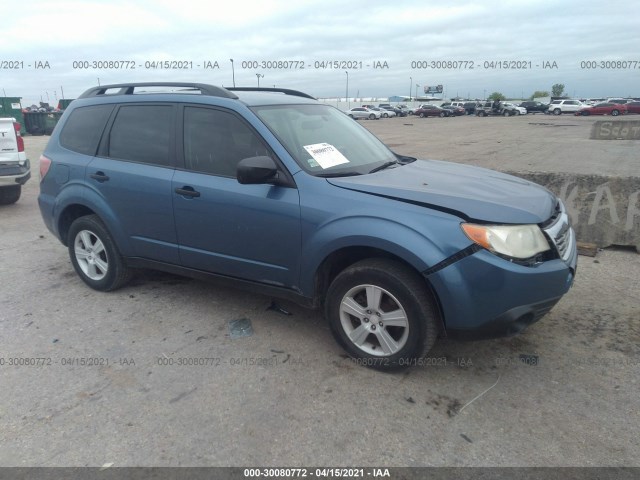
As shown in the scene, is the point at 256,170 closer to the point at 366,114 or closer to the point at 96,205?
the point at 96,205

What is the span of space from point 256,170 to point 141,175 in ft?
4.27

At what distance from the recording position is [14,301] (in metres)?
4.32

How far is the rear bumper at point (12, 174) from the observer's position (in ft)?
24.6

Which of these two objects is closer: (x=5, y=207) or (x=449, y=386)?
(x=449, y=386)

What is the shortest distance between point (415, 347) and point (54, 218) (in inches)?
144

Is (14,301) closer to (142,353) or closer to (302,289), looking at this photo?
(142,353)

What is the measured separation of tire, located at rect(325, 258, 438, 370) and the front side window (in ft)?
3.72

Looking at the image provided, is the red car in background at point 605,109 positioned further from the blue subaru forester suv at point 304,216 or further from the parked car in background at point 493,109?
the blue subaru forester suv at point 304,216

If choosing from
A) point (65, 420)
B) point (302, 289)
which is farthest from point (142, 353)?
point (302, 289)

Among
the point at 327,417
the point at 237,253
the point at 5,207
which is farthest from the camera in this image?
the point at 5,207

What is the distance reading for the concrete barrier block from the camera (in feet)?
16.7

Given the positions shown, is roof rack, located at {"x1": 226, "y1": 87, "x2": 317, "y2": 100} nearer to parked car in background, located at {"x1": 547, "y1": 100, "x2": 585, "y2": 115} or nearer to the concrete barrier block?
the concrete barrier block

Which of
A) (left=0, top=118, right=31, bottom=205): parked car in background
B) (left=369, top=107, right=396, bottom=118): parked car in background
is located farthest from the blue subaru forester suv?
(left=369, top=107, right=396, bottom=118): parked car in background

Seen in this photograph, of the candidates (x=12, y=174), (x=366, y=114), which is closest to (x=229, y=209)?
(x=12, y=174)
